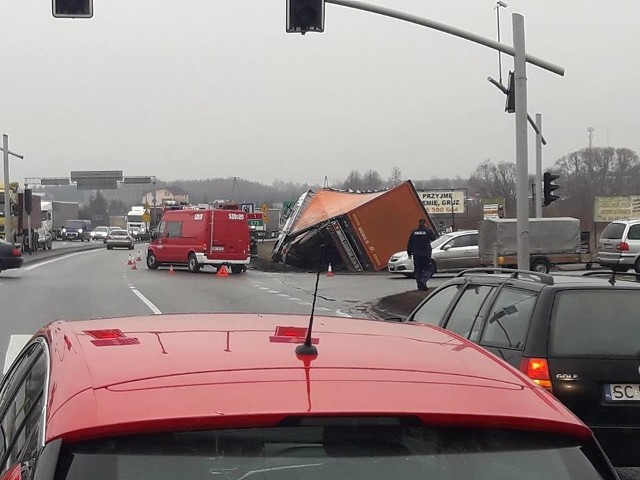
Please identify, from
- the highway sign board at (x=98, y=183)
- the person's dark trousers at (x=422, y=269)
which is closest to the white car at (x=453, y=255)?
the person's dark trousers at (x=422, y=269)

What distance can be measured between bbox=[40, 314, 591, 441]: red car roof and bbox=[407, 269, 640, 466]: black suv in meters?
2.89

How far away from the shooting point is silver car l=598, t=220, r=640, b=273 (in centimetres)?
2996

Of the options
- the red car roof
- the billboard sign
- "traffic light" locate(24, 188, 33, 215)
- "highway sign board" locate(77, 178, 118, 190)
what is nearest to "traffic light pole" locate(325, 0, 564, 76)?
the red car roof

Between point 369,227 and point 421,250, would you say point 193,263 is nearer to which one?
point 369,227

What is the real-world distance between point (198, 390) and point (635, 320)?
4.46 metres

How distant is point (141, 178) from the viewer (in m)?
Result: 114

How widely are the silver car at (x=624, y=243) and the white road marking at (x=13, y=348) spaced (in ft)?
70.8

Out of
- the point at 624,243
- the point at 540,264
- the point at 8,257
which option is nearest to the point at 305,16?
the point at 8,257

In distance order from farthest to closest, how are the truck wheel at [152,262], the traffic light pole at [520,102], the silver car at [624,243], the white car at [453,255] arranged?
1. the truck wheel at [152,262]
2. the white car at [453,255]
3. the silver car at [624,243]
4. the traffic light pole at [520,102]

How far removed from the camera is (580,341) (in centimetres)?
574

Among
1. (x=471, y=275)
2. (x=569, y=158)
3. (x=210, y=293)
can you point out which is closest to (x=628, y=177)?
(x=569, y=158)

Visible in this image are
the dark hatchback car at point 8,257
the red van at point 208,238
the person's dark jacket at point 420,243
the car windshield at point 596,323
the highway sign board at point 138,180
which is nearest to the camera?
the car windshield at point 596,323

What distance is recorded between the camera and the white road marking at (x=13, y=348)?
1101 cm

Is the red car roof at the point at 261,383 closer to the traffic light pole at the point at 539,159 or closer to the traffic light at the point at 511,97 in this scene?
the traffic light at the point at 511,97
